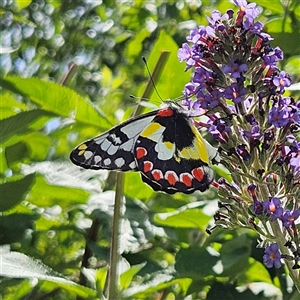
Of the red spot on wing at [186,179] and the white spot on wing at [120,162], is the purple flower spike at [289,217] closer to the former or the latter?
the red spot on wing at [186,179]

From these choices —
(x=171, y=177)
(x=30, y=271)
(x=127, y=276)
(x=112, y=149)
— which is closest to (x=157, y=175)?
(x=171, y=177)

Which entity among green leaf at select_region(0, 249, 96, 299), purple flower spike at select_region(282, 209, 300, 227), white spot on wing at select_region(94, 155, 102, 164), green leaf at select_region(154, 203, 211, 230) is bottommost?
green leaf at select_region(154, 203, 211, 230)

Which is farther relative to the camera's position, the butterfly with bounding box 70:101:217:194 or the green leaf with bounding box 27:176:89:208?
the green leaf with bounding box 27:176:89:208

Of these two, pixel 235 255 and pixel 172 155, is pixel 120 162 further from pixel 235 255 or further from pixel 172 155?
pixel 235 255

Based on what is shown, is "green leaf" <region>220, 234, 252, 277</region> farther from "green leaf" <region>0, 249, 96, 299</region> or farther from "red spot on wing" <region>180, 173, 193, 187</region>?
"green leaf" <region>0, 249, 96, 299</region>

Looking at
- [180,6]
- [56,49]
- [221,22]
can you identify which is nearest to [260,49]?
[221,22]

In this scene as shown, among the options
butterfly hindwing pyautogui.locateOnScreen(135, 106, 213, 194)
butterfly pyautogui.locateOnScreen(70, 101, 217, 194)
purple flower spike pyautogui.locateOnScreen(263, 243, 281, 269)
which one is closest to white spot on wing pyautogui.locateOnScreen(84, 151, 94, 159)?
butterfly pyautogui.locateOnScreen(70, 101, 217, 194)

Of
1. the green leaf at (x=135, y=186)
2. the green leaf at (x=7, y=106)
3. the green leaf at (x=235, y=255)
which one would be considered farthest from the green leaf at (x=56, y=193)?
the green leaf at (x=235, y=255)

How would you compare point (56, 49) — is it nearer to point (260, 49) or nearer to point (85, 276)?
point (85, 276)
